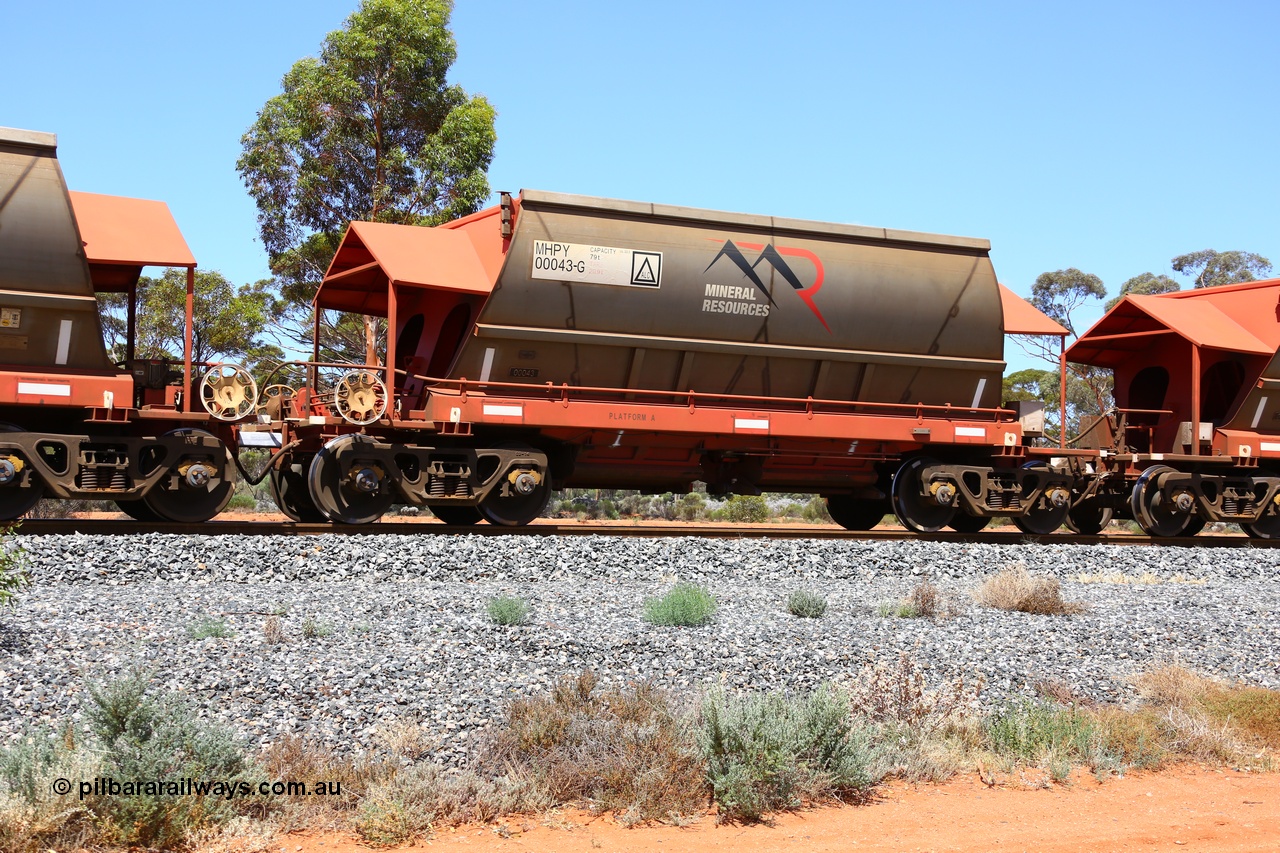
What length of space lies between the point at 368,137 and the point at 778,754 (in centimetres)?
2619

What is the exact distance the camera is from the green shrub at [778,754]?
5844 mm

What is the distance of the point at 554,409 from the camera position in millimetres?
13922

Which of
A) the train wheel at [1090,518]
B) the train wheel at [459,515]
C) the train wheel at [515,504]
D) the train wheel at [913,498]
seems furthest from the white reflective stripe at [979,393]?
the train wheel at [459,515]

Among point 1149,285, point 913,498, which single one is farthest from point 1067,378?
point 913,498

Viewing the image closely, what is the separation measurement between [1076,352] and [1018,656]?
1280 centimetres

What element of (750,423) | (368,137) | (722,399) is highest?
(368,137)

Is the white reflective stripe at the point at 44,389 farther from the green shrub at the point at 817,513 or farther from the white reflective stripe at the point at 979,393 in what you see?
the green shrub at the point at 817,513

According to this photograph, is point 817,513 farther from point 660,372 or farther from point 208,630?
point 208,630

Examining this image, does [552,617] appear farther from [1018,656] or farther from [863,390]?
[863,390]

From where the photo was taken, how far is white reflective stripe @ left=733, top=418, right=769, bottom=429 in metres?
14.9

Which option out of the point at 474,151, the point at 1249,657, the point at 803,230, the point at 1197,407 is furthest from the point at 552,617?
the point at 474,151

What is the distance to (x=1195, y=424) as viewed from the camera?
17344 millimetres

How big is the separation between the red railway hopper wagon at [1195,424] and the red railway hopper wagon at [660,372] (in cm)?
157

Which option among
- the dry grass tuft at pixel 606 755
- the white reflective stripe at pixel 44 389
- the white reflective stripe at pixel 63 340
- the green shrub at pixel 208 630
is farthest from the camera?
the white reflective stripe at pixel 63 340
